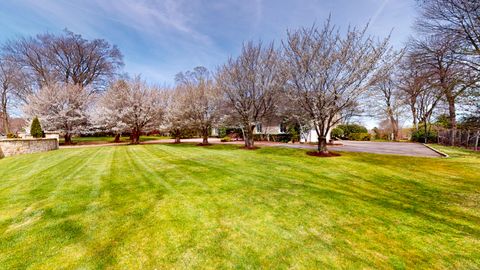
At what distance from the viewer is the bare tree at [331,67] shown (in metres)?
9.55

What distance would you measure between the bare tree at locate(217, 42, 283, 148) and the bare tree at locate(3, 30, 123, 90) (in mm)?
20700

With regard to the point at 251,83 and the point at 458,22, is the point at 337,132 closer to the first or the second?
the point at 458,22

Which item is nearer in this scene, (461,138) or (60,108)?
(461,138)

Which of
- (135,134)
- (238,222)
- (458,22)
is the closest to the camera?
(238,222)

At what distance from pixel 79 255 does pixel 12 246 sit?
1.06 m

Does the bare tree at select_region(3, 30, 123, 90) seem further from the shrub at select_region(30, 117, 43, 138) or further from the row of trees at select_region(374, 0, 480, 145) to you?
the row of trees at select_region(374, 0, 480, 145)

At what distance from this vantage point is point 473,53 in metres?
9.71

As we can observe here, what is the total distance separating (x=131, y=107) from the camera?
1847 cm

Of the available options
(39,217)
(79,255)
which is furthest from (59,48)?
(79,255)

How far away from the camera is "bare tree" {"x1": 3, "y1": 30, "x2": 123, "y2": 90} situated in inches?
949

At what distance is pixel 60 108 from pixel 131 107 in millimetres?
8830

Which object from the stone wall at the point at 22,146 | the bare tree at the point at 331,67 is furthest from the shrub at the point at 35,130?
the bare tree at the point at 331,67

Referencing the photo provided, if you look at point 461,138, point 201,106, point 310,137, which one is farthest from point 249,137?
point 461,138

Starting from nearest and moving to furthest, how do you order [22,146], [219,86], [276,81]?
[22,146] → [276,81] → [219,86]
